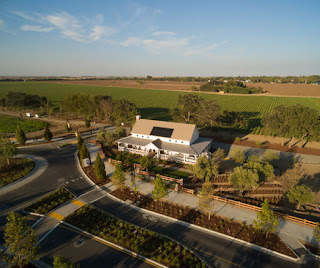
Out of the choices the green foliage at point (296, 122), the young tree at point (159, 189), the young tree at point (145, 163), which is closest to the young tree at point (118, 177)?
the young tree at point (159, 189)

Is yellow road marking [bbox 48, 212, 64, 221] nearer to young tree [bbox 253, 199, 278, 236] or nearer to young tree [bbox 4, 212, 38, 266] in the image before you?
young tree [bbox 4, 212, 38, 266]

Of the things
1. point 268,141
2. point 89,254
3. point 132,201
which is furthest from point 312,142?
point 89,254

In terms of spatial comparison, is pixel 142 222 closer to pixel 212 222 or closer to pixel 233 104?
pixel 212 222

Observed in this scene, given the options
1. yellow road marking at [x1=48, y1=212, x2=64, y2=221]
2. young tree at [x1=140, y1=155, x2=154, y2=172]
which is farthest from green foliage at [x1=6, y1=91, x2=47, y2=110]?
yellow road marking at [x1=48, y1=212, x2=64, y2=221]

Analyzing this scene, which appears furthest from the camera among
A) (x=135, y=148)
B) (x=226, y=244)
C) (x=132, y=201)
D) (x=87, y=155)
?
(x=135, y=148)

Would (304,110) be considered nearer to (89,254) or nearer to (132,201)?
(132,201)

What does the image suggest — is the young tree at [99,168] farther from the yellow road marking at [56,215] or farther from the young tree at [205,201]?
the young tree at [205,201]

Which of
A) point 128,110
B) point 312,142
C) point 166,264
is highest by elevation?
point 128,110
